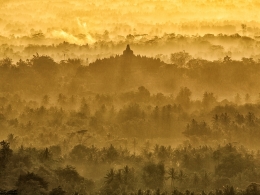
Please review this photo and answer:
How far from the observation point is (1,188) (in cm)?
19588

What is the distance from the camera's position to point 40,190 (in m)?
196

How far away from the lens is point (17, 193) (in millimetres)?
185250

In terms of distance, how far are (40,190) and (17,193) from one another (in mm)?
12873

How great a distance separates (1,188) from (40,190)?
15.8 metres

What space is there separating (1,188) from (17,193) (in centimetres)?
1391
